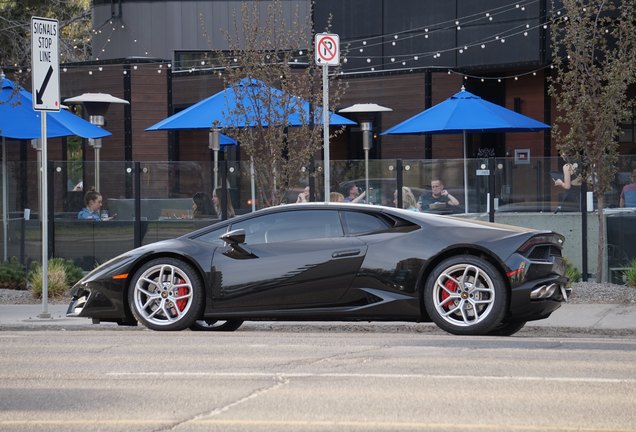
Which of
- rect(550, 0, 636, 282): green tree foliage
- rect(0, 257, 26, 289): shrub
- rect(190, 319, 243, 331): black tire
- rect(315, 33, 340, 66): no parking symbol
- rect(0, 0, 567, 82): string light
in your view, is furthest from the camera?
rect(0, 0, 567, 82): string light

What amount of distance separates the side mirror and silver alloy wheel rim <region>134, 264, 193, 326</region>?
1.76 ft

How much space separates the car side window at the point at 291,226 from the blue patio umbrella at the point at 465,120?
953 centimetres

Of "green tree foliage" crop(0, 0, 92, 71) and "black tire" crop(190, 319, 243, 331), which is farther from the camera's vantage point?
"green tree foliage" crop(0, 0, 92, 71)

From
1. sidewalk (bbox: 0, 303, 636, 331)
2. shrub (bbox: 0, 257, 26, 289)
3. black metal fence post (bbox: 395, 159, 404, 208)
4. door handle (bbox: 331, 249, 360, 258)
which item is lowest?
sidewalk (bbox: 0, 303, 636, 331)

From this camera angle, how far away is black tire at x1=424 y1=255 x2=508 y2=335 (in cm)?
1113

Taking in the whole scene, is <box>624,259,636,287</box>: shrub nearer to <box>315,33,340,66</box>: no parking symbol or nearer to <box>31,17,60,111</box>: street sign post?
<box>315,33,340,66</box>: no parking symbol

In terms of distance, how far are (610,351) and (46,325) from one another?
20.3ft

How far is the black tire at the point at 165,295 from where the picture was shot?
11758 mm

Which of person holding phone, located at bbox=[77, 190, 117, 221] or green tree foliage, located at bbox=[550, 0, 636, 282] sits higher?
green tree foliage, located at bbox=[550, 0, 636, 282]

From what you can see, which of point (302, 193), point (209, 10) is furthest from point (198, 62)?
point (302, 193)

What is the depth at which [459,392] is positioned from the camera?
7.86m

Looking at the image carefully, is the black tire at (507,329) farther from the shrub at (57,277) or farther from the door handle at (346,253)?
the shrub at (57,277)

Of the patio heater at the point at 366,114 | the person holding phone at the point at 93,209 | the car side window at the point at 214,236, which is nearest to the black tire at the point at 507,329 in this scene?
the car side window at the point at 214,236

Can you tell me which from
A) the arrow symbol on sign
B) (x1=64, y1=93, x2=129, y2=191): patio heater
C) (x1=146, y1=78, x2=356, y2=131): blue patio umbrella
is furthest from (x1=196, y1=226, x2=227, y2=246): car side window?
(x1=64, y1=93, x2=129, y2=191): patio heater
